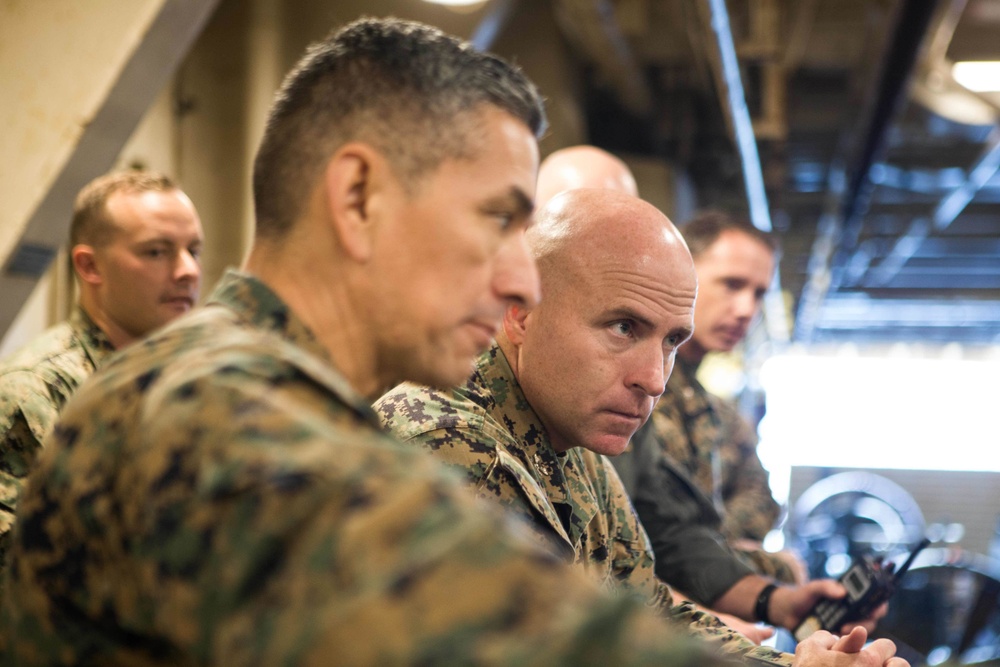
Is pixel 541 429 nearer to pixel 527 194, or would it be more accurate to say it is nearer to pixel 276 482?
pixel 527 194

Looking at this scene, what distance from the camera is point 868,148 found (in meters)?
6.50

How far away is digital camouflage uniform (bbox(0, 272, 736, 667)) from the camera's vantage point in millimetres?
681

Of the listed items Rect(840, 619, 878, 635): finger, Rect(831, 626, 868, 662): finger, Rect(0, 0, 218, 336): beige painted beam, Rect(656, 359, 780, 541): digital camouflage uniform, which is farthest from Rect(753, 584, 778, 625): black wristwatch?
Rect(0, 0, 218, 336): beige painted beam

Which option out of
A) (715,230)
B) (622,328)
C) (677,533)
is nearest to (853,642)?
(622,328)

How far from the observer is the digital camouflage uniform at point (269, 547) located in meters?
0.68

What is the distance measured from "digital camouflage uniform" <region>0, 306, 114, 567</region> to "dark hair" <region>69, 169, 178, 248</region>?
30 centimetres

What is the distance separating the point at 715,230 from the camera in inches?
157

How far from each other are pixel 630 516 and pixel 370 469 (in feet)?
4.64

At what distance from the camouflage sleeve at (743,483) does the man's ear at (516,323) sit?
2.33 m

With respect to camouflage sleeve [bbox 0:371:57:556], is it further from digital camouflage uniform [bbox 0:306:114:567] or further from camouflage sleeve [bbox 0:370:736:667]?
camouflage sleeve [bbox 0:370:736:667]

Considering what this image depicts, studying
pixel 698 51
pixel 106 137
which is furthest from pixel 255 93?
pixel 698 51

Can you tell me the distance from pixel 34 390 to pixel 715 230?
96.9 inches

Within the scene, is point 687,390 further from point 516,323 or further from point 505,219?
point 505,219

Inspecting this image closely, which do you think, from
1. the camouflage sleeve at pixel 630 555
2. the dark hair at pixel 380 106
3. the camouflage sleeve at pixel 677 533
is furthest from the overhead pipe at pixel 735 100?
the dark hair at pixel 380 106
